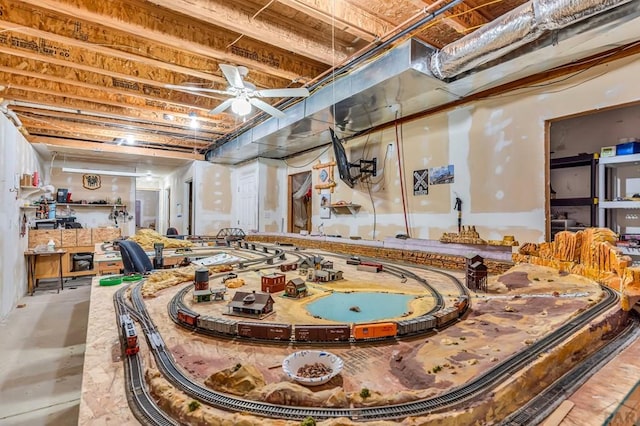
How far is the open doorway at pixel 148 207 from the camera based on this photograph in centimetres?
1458

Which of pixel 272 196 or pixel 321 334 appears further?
pixel 272 196

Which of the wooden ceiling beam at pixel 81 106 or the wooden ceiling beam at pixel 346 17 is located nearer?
the wooden ceiling beam at pixel 346 17

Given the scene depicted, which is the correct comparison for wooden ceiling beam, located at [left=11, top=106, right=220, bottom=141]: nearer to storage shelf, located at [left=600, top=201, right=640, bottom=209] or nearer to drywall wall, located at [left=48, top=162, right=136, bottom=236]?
drywall wall, located at [left=48, top=162, right=136, bottom=236]

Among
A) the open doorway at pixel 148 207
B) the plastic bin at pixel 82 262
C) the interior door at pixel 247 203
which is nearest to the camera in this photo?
the plastic bin at pixel 82 262

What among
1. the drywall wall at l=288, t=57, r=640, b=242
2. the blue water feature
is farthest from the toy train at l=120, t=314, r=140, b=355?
the drywall wall at l=288, t=57, r=640, b=242

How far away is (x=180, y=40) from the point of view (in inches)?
125

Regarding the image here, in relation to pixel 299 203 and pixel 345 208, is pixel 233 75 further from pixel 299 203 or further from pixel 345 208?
pixel 299 203

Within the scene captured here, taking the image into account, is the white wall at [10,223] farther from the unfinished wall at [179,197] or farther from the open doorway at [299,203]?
the open doorway at [299,203]

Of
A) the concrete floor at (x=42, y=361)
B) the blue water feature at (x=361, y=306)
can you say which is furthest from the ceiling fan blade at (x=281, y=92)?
the concrete floor at (x=42, y=361)

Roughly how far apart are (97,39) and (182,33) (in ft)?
3.15

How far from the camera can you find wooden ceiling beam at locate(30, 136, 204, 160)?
21.9ft

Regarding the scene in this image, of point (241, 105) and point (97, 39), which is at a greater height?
point (97, 39)

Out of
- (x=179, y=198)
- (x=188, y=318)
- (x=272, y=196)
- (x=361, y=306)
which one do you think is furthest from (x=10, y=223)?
(x=179, y=198)

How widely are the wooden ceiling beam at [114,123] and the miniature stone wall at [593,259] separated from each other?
639 cm
